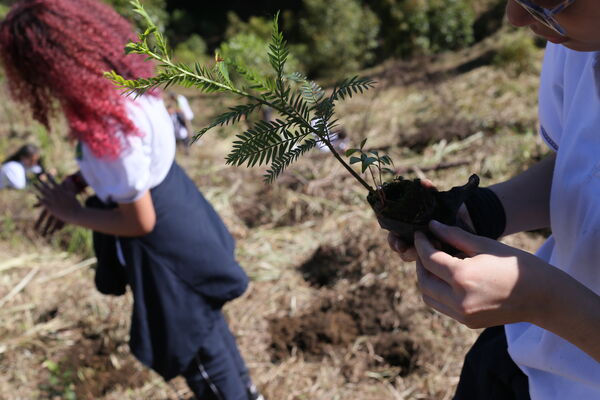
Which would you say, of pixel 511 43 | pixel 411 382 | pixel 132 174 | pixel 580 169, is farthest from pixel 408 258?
pixel 511 43

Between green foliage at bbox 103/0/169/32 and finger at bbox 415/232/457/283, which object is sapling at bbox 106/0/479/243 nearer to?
finger at bbox 415/232/457/283

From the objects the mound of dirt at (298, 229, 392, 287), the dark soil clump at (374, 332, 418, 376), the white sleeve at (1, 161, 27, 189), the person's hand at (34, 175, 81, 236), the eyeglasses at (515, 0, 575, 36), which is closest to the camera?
the eyeglasses at (515, 0, 575, 36)

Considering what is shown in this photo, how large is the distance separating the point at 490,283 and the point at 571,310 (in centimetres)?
13

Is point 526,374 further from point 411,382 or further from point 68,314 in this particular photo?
point 68,314

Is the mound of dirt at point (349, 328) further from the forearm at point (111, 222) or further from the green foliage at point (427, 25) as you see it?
the green foliage at point (427, 25)

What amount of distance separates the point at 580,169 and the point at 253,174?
4.31m

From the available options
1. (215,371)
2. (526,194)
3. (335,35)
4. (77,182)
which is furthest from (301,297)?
(335,35)

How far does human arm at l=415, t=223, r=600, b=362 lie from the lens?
2.68ft

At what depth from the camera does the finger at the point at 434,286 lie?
886 millimetres

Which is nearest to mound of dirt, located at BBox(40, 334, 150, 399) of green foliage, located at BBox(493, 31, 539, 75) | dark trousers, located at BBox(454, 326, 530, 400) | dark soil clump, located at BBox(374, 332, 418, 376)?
dark soil clump, located at BBox(374, 332, 418, 376)

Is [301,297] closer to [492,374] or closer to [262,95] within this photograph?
[492,374]

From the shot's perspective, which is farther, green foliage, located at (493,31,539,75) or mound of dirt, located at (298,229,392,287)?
green foliage, located at (493,31,539,75)

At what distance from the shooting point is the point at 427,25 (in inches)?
381

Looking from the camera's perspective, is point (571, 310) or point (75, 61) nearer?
point (571, 310)
